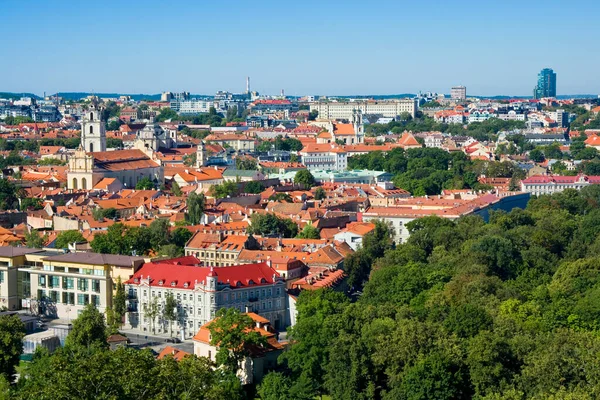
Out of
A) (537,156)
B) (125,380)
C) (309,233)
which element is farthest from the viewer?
(537,156)

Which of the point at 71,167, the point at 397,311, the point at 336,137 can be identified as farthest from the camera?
the point at 336,137

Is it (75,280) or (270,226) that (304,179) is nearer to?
(270,226)

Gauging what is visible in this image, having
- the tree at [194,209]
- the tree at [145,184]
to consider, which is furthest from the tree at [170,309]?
the tree at [145,184]

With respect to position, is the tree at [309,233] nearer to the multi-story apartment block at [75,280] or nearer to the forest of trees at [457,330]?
the forest of trees at [457,330]

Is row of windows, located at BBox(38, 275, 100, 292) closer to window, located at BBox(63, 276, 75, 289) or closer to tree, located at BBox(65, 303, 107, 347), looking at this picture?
window, located at BBox(63, 276, 75, 289)

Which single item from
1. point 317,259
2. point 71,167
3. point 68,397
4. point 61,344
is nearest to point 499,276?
point 317,259

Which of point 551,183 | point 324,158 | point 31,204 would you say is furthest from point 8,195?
point 324,158

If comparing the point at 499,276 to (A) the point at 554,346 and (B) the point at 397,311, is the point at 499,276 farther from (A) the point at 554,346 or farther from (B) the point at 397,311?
(A) the point at 554,346
